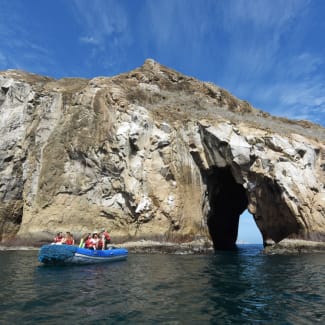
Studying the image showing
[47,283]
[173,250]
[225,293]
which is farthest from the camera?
[173,250]

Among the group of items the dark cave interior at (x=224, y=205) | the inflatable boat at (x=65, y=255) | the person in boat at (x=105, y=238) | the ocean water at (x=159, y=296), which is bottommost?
the ocean water at (x=159, y=296)

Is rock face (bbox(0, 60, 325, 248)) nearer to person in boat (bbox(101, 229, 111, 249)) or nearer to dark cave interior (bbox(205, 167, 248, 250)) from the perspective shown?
dark cave interior (bbox(205, 167, 248, 250))

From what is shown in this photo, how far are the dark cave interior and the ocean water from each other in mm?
25241

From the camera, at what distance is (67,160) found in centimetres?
4606

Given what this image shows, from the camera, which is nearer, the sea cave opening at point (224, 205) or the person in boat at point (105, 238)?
the person in boat at point (105, 238)

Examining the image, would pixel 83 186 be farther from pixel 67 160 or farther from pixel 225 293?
pixel 225 293

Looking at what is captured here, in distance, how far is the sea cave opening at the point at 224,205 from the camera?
47.2 meters

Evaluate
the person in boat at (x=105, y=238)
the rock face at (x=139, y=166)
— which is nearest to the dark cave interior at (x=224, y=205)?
the rock face at (x=139, y=166)

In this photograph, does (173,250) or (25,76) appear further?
(25,76)

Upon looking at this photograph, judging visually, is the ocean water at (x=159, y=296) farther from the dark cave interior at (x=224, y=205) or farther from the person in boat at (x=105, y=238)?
the dark cave interior at (x=224, y=205)

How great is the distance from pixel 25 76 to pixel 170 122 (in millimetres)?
25342

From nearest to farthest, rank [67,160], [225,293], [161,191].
Answer: [225,293], [161,191], [67,160]

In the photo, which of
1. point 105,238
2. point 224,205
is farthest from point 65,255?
point 224,205

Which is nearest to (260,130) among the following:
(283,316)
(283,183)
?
(283,183)
